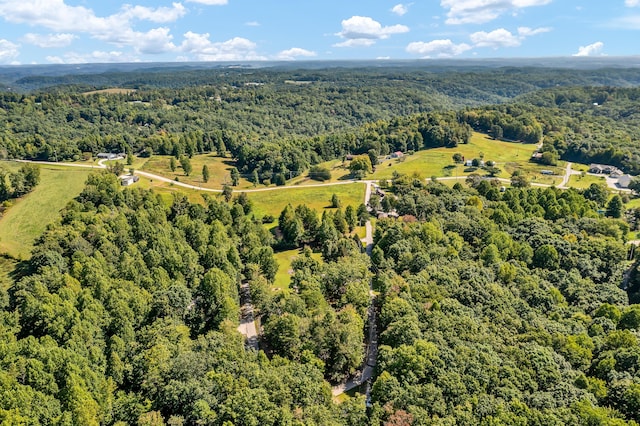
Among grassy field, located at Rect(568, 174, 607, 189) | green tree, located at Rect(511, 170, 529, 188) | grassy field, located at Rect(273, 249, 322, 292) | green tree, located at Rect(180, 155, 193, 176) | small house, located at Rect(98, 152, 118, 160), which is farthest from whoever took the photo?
small house, located at Rect(98, 152, 118, 160)

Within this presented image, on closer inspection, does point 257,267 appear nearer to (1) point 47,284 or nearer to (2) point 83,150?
(1) point 47,284

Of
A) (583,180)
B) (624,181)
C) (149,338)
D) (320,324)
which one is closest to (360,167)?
(583,180)

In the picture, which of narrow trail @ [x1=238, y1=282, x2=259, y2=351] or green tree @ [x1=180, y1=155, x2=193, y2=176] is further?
green tree @ [x1=180, y1=155, x2=193, y2=176]

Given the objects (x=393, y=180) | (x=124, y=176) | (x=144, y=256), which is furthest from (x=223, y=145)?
(x=144, y=256)

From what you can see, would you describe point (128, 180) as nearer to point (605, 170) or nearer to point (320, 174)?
point (320, 174)

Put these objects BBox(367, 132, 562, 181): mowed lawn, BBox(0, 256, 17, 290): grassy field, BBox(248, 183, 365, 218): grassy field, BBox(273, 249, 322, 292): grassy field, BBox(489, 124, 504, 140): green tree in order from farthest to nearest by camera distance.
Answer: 1. BBox(489, 124, 504, 140): green tree
2. BBox(367, 132, 562, 181): mowed lawn
3. BBox(248, 183, 365, 218): grassy field
4. BBox(273, 249, 322, 292): grassy field
5. BBox(0, 256, 17, 290): grassy field

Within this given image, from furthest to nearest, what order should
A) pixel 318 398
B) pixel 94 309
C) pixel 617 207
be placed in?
pixel 617 207 < pixel 94 309 < pixel 318 398

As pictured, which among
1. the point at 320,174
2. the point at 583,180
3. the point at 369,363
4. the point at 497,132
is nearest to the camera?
the point at 369,363

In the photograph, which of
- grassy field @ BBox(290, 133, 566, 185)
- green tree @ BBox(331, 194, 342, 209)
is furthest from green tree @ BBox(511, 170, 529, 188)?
green tree @ BBox(331, 194, 342, 209)

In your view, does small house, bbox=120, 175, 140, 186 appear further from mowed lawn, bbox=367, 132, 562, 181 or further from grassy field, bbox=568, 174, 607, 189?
grassy field, bbox=568, 174, 607, 189
